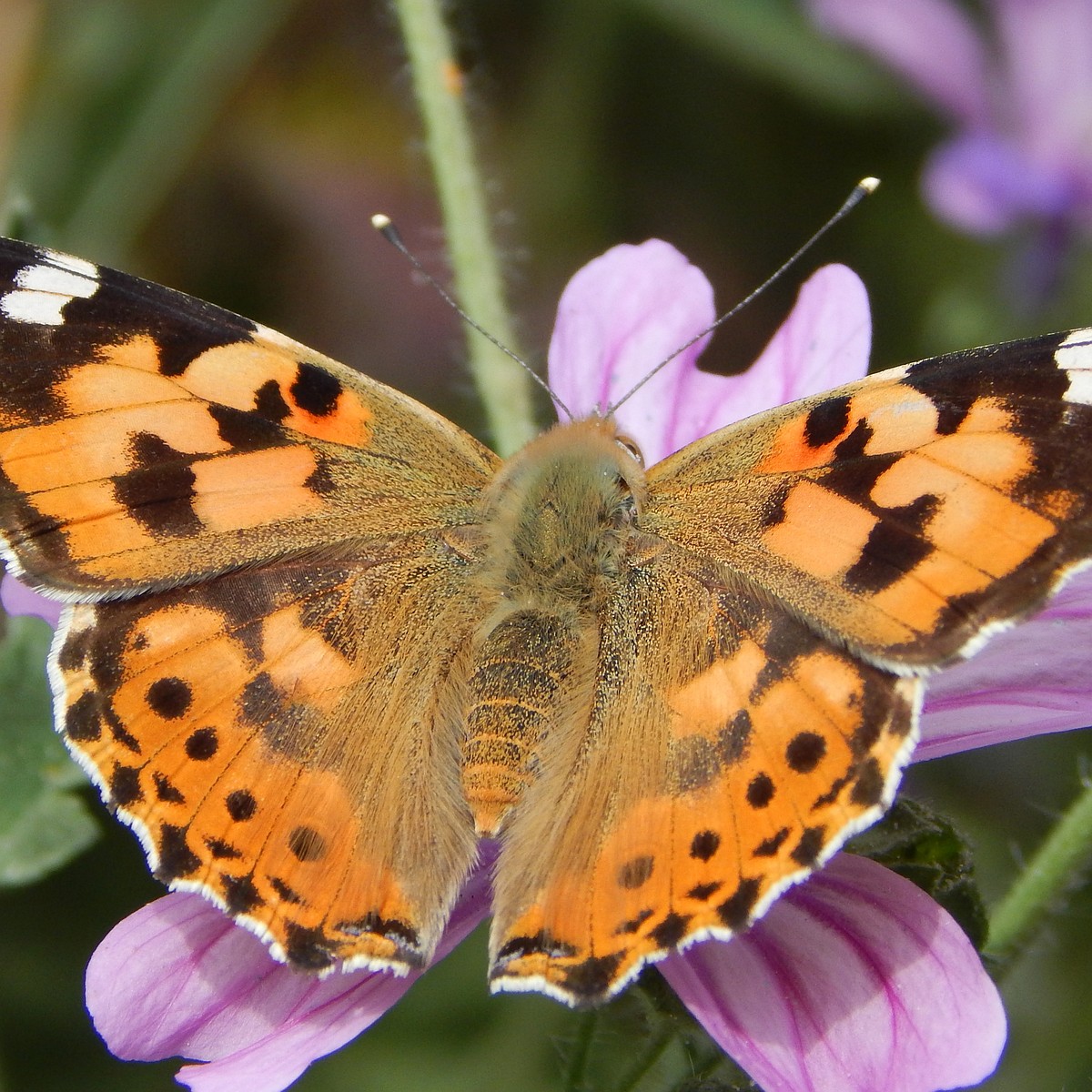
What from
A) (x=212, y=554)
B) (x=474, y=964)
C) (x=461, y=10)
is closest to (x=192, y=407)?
(x=212, y=554)

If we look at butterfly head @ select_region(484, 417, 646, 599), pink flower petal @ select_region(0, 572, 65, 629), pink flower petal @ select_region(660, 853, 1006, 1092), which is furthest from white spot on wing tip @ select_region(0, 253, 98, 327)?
pink flower petal @ select_region(660, 853, 1006, 1092)

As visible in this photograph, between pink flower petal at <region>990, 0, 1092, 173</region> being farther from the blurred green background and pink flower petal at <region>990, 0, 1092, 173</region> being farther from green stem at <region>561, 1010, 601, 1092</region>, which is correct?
green stem at <region>561, 1010, 601, 1092</region>

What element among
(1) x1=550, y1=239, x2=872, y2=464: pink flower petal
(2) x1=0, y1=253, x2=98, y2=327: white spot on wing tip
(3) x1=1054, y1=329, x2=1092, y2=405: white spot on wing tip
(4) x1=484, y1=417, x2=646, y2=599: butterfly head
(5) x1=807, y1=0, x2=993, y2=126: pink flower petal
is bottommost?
(2) x1=0, y1=253, x2=98, y2=327: white spot on wing tip

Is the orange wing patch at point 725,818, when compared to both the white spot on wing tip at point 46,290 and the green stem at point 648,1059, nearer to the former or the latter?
the green stem at point 648,1059

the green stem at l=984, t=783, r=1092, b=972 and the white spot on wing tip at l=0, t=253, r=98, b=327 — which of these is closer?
the white spot on wing tip at l=0, t=253, r=98, b=327

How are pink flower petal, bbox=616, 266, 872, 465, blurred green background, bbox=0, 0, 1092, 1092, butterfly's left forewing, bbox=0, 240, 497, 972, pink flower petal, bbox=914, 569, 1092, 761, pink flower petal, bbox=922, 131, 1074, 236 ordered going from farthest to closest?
pink flower petal, bbox=922, 131, 1074, 236, blurred green background, bbox=0, 0, 1092, 1092, pink flower petal, bbox=616, 266, 872, 465, pink flower petal, bbox=914, 569, 1092, 761, butterfly's left forewing, bbox=0, 240, 497, 972
